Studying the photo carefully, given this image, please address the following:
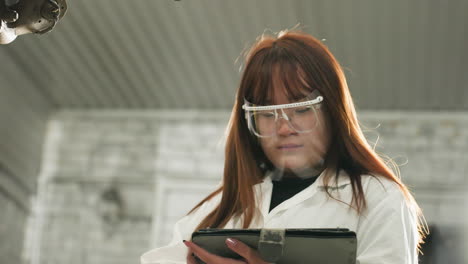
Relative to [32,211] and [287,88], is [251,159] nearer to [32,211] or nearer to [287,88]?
[287,88]


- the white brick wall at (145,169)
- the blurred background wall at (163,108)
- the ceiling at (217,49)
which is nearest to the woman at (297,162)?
the ceiling at (217,49)

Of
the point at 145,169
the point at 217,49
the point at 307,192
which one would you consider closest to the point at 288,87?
the point at 307,192

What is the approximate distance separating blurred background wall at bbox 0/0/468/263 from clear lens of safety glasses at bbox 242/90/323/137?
11.3 ft

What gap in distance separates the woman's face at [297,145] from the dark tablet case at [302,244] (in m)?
0.34

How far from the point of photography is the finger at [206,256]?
1.62 m

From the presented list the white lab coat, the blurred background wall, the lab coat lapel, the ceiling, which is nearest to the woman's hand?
the white lab coat

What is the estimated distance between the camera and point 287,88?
1882mm

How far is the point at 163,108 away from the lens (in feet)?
22.1

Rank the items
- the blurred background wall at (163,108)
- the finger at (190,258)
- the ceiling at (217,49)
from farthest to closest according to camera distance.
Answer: the blurred background wall at (163,108) → the ceiling at (217,49) → the finger at (190,258)

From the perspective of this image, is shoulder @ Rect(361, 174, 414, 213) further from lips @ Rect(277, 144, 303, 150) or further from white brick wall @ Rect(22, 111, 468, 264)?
white brick wall @ Rect(22, 111, 468, 264)

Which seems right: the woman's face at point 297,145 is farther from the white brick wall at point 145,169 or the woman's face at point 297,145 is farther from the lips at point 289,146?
the white brick wall at point 145,169

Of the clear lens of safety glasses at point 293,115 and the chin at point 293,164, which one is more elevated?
the clear lens of safety glasses at point 293,115

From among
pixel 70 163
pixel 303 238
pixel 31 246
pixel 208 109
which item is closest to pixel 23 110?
pixel 70 163

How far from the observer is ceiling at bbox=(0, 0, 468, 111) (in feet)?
17.4
